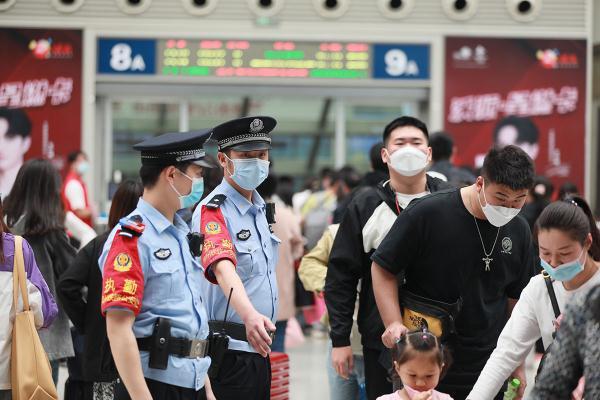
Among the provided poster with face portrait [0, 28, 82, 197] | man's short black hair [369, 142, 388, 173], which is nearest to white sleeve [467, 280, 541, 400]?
man's short black hair [369, 142, 388, 173]

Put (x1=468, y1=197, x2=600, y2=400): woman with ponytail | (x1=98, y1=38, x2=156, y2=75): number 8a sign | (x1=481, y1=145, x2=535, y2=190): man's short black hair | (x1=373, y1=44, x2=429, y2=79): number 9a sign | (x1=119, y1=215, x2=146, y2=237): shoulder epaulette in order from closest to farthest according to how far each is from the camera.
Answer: (x1=468, y1=197, x2=600, y2=400): woman with ponytail → (x1=119, y1=215, x2=146, y2=237): shoulder epaulette → (x1=481, y1=145, x2=535, y2=190): man's short black hair → (x1=98, y1=38, x2=156, y2=75): number 8a sign → (x1=373, y1=44, x2=429, y2=79): number 9a sign

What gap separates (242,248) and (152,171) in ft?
2.49

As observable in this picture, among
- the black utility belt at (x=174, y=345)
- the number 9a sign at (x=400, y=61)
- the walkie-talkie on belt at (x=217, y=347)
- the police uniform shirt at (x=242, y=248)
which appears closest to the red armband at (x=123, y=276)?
the black utility belt at (x=174, y=345)

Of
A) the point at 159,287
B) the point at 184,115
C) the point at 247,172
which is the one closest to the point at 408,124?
the point at 247,172

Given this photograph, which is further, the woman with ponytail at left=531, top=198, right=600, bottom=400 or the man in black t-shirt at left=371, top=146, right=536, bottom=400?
the man in black t-shirt at left=371, top=146, right=536, bottom=400

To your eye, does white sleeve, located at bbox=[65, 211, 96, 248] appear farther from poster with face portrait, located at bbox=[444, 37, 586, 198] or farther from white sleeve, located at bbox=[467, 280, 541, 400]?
poster with face portrait, located at bbox=[444, 37, 586, 198]

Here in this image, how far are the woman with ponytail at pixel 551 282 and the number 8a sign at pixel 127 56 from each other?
1049cm

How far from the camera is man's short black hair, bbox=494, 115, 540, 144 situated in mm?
14734

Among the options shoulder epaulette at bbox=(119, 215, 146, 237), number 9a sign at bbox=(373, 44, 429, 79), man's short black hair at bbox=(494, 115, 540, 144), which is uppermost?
number 9a sign at bbox=(373, 44, 429, 79)

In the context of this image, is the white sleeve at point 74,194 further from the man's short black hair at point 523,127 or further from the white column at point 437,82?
the man's short black hair at point 523,127

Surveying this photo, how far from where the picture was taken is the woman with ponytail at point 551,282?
3.75 meters

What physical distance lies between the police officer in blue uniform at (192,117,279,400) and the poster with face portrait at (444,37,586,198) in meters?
10.1

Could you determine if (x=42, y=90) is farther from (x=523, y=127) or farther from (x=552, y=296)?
(x=552, y=296)

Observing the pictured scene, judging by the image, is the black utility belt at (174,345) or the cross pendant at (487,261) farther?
the cross pendant at (487,261)
